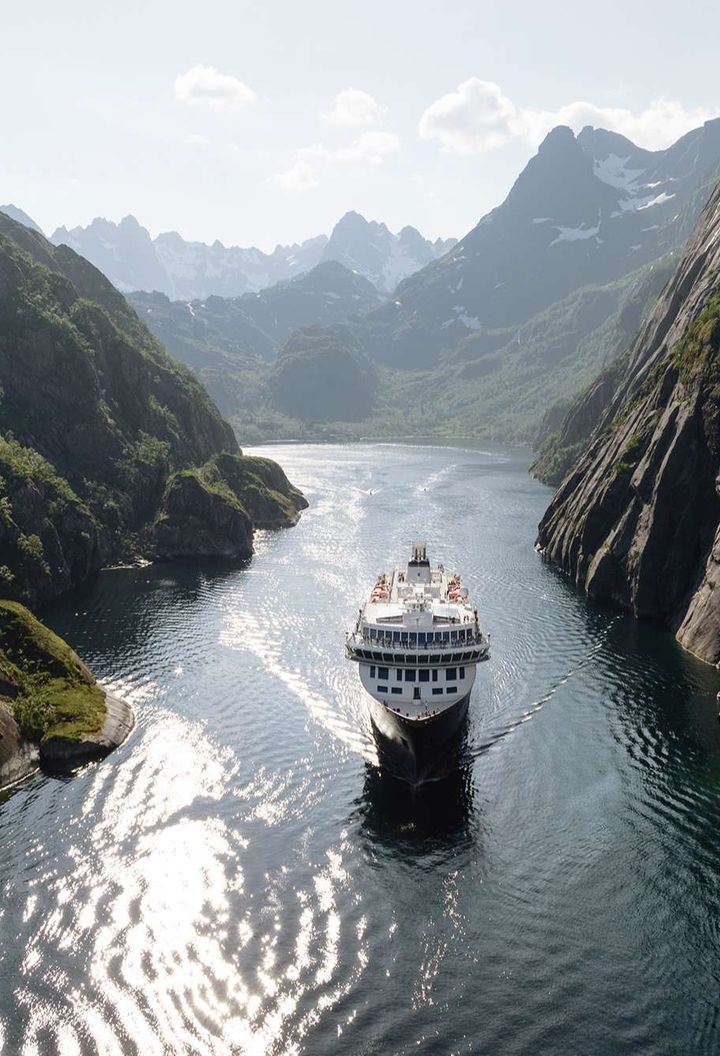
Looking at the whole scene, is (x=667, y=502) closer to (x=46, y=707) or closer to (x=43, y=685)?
(x=43, y=685)

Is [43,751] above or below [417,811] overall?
above

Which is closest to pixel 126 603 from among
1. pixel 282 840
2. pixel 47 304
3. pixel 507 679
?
pixel 507 679

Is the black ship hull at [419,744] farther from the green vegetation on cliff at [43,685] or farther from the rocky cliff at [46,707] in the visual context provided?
the green vegetation on cliff at [43,685]

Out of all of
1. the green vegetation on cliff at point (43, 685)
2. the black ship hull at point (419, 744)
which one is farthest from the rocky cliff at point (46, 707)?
the black ship hull at point (419, 744)

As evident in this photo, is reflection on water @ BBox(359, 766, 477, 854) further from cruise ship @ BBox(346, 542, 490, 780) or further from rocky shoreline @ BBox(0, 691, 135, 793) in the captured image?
rocky shoreline @ BBox(0, 691, 135, 793)

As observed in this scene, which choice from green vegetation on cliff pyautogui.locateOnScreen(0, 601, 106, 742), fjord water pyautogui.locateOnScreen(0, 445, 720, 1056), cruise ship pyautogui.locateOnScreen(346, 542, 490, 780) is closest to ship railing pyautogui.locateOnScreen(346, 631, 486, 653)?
cruise ship pyautogui.locateOnScreen(346, 542, 490, 780)

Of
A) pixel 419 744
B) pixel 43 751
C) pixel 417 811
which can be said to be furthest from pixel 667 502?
pixel 43 751
